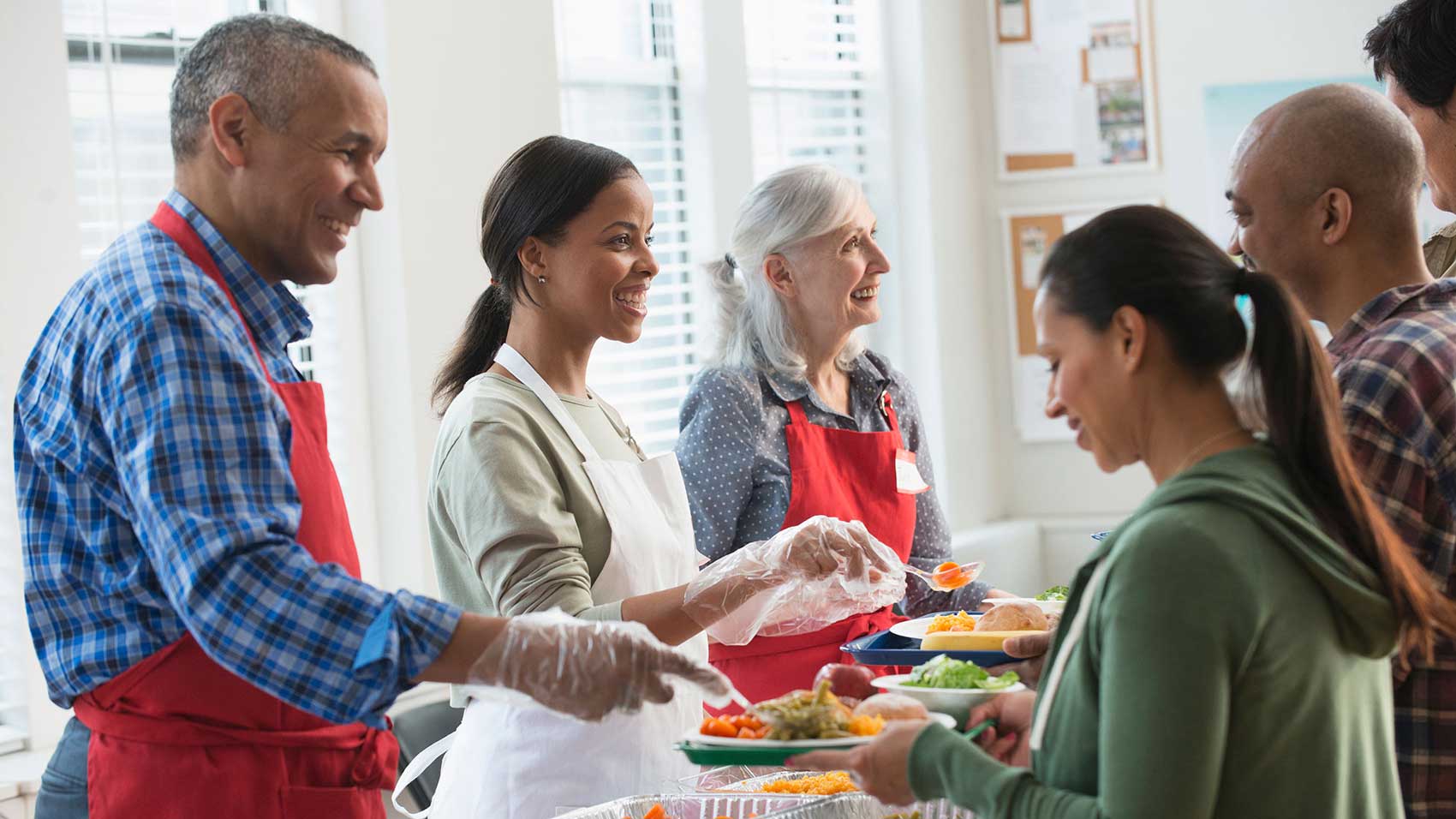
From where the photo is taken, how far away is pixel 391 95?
328 centimetres

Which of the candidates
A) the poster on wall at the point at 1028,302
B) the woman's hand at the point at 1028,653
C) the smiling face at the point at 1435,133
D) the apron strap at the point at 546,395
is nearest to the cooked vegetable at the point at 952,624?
the woman's hand at the point at 1028,653

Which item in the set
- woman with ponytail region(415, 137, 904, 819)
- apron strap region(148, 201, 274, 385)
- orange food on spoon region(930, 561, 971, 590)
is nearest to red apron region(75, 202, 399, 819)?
apron strap region(148, 201, 274, 385)

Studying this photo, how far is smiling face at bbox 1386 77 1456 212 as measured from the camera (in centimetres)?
195

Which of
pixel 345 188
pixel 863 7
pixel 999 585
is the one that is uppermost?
pixel 863 7

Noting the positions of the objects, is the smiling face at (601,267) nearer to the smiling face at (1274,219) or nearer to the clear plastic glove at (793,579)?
the clear plastic glove at (793,579)

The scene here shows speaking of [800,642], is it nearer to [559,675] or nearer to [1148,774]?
[559,675]

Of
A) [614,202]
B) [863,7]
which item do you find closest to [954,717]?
[614,202]

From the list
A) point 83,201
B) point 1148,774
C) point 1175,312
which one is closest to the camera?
point 1148,774

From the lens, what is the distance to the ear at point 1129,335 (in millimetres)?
1304

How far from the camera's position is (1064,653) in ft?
4.35

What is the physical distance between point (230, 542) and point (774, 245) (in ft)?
5.80

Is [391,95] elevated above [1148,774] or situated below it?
above

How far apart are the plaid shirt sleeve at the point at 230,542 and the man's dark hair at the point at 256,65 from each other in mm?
255

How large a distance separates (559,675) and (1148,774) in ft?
→ 1.99
